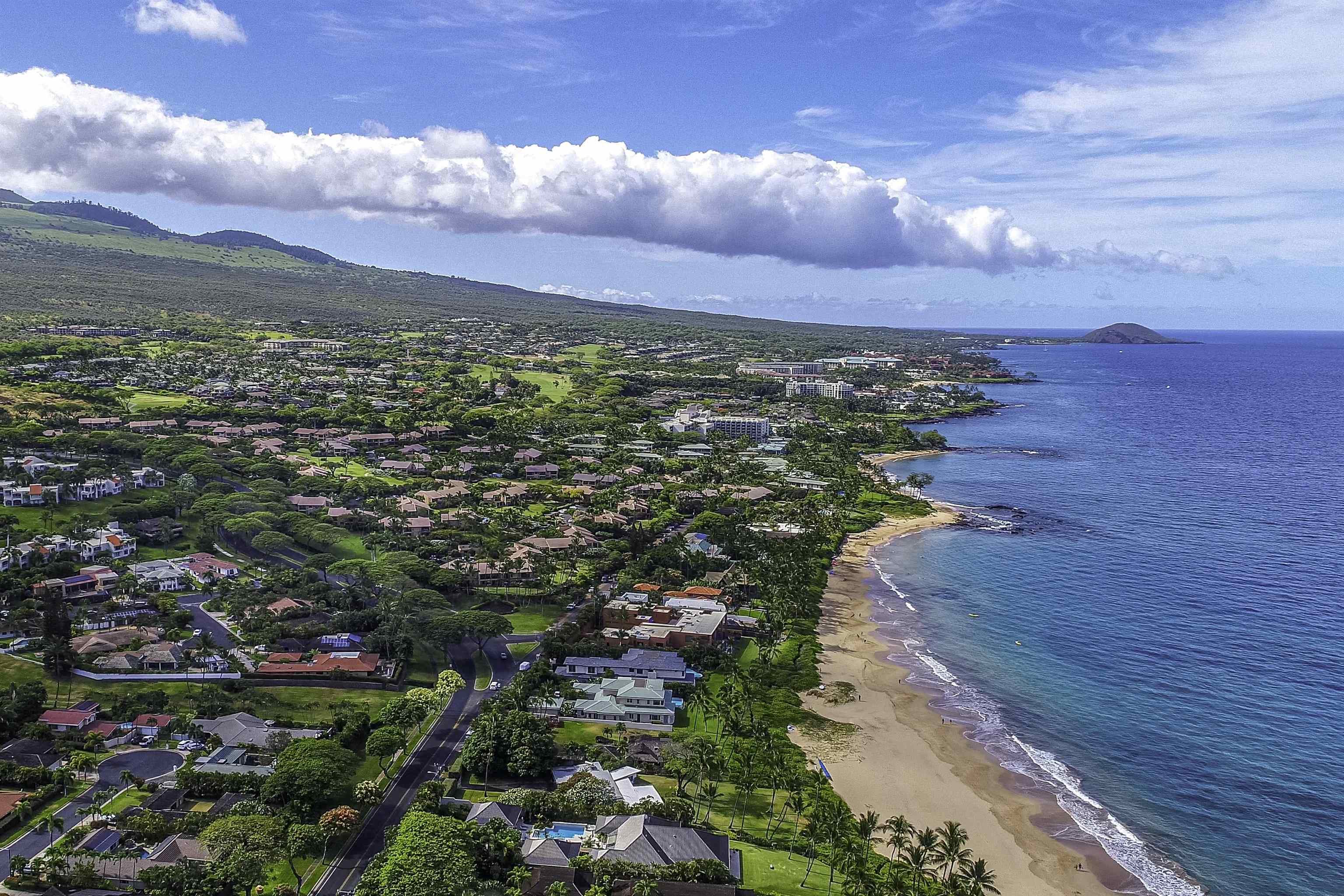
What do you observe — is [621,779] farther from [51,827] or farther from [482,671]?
[51,827]

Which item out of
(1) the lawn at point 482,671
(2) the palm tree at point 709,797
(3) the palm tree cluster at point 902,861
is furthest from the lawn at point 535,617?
(3) the palm tree cluster at point 902,861

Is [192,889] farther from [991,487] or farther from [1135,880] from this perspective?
[991,487]

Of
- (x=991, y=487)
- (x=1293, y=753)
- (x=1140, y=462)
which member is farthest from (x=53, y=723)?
(x=1140, y=462)

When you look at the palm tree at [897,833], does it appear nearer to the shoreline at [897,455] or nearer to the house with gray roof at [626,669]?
the house with gray roof at [626,669]

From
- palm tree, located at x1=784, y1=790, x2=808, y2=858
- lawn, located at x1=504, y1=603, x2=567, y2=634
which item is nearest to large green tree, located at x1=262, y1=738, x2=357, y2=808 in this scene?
palm tree, located at x1=784, y1=790, x2=808, y2=858

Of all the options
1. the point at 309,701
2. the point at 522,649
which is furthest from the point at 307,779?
the point at 522,649
